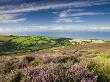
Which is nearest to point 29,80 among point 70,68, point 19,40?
point 70,68

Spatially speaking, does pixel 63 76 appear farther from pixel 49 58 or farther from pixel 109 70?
pixel 49 58

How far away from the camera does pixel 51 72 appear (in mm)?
7336

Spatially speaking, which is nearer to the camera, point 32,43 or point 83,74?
point 83,74

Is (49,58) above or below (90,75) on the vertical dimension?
below

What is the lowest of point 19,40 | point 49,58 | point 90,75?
point 19,40

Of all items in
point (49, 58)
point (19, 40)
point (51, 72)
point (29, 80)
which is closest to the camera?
point (29, 80)

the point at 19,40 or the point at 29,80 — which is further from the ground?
the point at 29,80

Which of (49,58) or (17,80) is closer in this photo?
(17,80)

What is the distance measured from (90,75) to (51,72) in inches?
40.1

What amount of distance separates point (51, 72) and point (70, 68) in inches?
26.4

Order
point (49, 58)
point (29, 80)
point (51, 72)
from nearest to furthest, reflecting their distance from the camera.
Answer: point (29, 80) < point (51, 72) < point (49, 58)

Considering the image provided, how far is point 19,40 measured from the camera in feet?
550

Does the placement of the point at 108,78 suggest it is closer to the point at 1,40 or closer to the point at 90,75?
the point at 90,75

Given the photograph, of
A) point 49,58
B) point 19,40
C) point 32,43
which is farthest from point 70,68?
point 19,40
